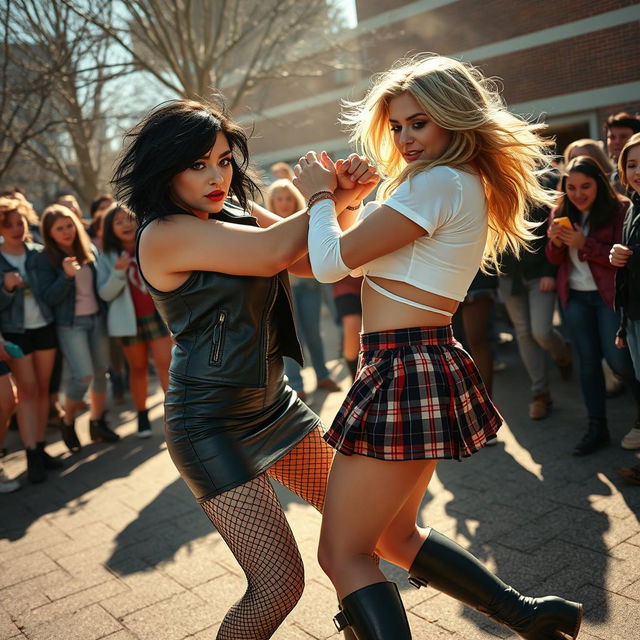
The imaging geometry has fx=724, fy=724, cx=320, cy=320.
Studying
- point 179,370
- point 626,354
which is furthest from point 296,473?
point 626,354

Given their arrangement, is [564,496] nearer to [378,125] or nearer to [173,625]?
[173,625]

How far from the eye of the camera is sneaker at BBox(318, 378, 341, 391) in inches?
289

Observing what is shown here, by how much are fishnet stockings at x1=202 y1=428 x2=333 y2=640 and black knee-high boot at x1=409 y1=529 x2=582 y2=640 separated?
425 millimetres

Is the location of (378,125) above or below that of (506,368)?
above

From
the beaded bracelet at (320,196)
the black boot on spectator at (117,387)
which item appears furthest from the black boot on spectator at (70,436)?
the beaded bracelet at (320,196)

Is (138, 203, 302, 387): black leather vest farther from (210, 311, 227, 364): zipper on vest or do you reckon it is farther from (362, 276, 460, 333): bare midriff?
(362, 276, 460, 333): bare midriff

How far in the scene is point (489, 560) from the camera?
135 inches

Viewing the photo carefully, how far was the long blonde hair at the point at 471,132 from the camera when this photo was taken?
2154 mm

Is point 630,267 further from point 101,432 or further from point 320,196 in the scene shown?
point 101,432

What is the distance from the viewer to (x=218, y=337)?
7.49 feet

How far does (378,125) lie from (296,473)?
4.02ft

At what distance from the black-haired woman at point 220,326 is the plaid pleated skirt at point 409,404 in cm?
31

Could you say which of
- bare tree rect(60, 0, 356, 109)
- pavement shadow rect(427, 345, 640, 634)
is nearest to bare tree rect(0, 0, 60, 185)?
bare tree rect(60, 0, 356, 109)

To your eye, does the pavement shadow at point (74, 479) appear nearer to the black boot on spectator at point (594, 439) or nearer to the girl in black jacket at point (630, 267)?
the black boot on spectator at point (594, 439)
